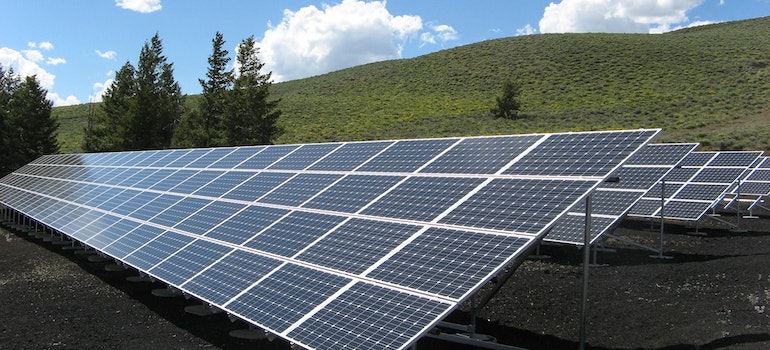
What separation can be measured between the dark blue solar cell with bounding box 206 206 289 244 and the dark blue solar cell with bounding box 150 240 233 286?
26cm

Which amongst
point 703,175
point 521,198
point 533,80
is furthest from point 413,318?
point 533,80

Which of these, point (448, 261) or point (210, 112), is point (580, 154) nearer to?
point (448, 261)

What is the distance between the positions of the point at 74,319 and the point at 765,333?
11.9 metres

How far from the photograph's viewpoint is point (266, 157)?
1572 cm

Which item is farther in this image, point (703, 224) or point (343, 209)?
point (703, 224)

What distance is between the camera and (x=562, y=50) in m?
86.5

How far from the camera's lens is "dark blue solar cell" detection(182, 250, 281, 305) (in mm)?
8953

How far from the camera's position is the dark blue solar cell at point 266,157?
15086 millimetres

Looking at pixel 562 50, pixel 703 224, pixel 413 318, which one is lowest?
pixel 703 224

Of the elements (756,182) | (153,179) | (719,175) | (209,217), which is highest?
(153,179)

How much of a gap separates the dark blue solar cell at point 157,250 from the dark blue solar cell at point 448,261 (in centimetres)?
575

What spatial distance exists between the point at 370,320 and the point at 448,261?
4.01 ft

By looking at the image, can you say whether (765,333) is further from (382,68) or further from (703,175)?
(382,68)

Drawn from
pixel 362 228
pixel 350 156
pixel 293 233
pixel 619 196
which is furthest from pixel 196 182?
pixel 619 196
